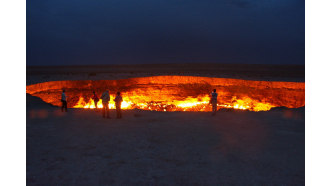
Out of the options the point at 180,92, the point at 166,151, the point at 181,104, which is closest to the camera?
the point at 166,151

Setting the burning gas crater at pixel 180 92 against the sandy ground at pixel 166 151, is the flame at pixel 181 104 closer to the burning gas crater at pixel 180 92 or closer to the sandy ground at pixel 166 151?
the burning gas crater at pixel 180 92

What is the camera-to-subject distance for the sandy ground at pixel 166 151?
16.0ft

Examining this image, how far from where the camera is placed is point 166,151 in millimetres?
6316

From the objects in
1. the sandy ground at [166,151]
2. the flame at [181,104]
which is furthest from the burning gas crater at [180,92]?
the sandy ground at [166,151]

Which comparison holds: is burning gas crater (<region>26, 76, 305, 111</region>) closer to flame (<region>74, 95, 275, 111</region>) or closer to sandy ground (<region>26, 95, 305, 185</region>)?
flame (<region>74, 95, 275, 111</region>)

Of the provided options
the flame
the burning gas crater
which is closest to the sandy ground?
the flame

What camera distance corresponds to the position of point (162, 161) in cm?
568

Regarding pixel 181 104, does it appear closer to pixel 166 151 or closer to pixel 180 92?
pixel 180 92

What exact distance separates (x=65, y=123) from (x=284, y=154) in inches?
336

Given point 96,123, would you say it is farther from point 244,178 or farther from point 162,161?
point 244,178

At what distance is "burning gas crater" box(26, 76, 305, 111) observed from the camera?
792 inches

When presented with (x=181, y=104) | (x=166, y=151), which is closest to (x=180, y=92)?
(x=181, y=104)

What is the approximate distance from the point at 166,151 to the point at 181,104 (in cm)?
1657

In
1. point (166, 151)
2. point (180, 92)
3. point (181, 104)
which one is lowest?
point (166, 151)
